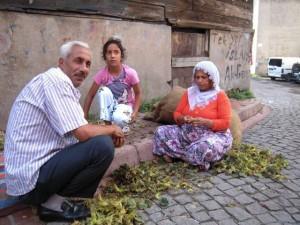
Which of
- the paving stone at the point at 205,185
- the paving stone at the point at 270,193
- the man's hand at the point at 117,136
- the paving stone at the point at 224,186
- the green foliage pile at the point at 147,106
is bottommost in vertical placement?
the paving stone at the point at 270,193

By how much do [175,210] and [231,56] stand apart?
7530 mm

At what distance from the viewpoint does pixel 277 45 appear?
1091 inches

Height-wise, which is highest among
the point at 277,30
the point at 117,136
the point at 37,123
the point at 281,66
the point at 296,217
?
the point at 277,30

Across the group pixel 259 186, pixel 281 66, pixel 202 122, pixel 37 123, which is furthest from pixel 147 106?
pixel 281 66

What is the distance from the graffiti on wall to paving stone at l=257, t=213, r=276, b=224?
6.46 metres

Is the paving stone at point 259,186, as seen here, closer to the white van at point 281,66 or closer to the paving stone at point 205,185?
the paving stone at point 205,185

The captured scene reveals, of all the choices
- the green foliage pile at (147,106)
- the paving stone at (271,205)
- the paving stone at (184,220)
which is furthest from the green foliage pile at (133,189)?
the green foliage pile at (147,106)

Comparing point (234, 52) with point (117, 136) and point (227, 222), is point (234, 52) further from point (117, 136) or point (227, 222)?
point (117, 136)

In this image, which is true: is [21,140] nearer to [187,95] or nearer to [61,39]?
[187,95]

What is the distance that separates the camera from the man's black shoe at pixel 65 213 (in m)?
2.96

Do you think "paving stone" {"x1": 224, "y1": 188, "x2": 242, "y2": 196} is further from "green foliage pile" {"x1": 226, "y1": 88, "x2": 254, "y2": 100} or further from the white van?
the white van

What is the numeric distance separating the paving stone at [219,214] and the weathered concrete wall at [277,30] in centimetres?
2495

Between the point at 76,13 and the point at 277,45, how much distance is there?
2476 cm

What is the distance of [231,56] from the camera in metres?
10.2
